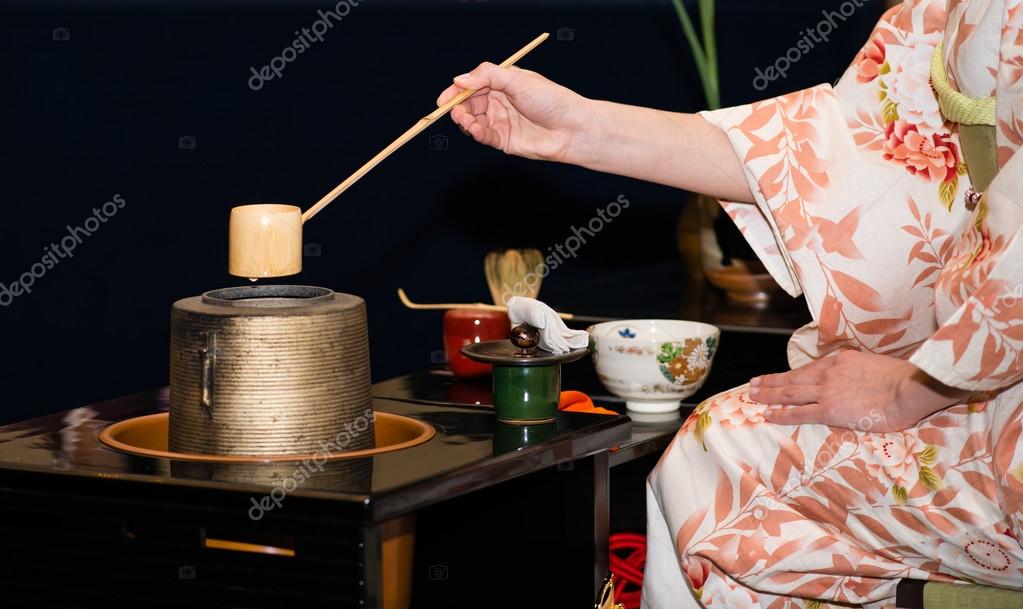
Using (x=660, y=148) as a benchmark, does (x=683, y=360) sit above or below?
below

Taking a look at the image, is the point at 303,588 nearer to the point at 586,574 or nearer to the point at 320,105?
the point at 586,574

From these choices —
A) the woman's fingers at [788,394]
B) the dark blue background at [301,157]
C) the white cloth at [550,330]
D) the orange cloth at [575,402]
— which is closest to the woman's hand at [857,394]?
the woman's fingers at [788,394]

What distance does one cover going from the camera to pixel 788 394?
1396mm

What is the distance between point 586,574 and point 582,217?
72.1 inches

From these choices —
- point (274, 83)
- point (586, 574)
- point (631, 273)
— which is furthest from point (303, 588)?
point (274, 83)

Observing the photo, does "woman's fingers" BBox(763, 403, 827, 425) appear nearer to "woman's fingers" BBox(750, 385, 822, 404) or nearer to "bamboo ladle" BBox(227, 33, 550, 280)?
"woman's fingers" BBox(750, 385, 822, 404)

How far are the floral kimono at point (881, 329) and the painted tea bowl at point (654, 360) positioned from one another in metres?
0.25

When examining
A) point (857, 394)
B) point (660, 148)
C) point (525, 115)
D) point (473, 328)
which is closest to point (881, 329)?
point (857, 394)

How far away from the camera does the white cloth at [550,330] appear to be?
153 cm

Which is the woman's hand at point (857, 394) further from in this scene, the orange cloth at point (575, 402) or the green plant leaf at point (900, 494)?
the orange cloth at point (575, 402)

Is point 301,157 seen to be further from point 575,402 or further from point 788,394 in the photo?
point 788,394

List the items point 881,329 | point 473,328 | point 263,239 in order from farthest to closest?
point 473,328
point 881,329
point 263,239

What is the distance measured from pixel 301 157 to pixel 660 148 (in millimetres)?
1607

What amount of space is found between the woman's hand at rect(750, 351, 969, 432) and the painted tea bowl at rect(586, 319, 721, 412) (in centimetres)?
39
